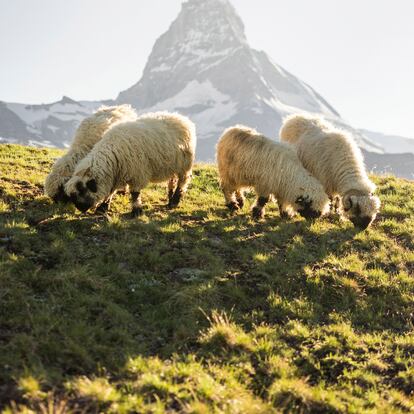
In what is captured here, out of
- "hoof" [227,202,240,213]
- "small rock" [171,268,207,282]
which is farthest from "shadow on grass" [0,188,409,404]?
"hoof" [227,202,240,213]

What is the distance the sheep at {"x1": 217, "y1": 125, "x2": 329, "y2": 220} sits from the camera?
12.4 meters

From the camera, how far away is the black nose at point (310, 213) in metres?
12.5

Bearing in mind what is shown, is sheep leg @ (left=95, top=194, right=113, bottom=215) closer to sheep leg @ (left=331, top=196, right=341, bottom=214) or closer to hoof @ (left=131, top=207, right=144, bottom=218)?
hoof @ (left=131, top=207, right=144, bottom=218)

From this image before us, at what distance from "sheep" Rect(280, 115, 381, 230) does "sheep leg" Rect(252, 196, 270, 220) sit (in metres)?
1.84

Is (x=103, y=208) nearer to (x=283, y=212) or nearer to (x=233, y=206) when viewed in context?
(x=233, y=206)

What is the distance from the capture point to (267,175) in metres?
12.7

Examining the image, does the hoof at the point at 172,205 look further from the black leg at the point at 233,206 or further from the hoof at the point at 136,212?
the black leg at the point at 233,206

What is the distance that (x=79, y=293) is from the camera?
719 cm

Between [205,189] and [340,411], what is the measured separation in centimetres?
1063

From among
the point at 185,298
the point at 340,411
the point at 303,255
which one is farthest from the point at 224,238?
the point at 340,411

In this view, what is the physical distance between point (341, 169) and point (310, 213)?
170 cm

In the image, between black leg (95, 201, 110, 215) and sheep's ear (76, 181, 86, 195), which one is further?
black leg (95, 201, 110, 215)

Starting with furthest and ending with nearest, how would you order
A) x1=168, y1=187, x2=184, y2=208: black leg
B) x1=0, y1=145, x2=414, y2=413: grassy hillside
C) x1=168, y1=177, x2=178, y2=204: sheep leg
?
x1=168, y1=177, x2=178, y2=204: sheep leg, x1=168, y1=187, x2=184, y2=208: black leg, x1=0, y1=145, x2=414, y2=413: grassy hillside

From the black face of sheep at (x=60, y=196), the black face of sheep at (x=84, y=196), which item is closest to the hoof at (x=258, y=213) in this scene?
the black face of sheep at (x=84, y=196)
